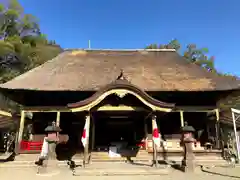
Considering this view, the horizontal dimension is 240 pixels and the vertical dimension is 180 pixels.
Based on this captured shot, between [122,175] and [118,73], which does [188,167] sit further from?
[118,73]

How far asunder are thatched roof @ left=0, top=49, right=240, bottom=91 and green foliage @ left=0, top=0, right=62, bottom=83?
9.57 metres

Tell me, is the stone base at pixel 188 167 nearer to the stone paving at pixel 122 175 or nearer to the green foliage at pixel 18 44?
the stone paving at pixel 122 175

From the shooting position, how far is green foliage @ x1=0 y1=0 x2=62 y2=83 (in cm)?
2186

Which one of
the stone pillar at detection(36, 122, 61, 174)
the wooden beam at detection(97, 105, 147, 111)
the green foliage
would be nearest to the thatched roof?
the wooden beam at detection(97, 105, 147, 111)

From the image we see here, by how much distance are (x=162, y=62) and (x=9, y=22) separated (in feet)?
67.6

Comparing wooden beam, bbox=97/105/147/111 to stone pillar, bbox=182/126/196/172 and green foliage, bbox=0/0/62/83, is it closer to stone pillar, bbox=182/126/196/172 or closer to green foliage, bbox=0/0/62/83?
stone pillar, bbox=182/126/196/172

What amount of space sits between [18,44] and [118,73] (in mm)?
15719

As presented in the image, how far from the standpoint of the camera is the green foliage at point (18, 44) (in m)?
21.9

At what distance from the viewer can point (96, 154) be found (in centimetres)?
950

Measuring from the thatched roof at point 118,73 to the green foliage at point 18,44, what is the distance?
957cm

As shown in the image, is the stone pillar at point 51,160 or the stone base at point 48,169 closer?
the stone base at point 48,169

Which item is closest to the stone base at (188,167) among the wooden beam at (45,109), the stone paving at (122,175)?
the stone paving at (122,175)

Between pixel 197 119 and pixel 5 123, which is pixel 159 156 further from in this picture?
pixel 5 123

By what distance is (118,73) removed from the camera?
1250 cm
